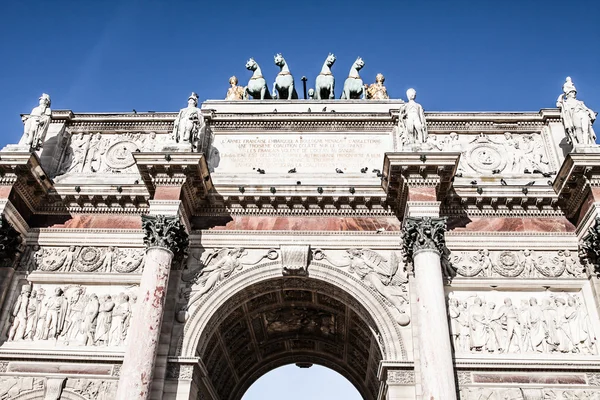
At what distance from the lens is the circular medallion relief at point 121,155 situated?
18734mm

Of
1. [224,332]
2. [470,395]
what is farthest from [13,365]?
[470,395]

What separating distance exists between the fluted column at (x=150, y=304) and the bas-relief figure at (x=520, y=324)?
733 cm

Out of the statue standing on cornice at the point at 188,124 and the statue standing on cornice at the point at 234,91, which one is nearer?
the statue standing on cornice at the point at 188,124

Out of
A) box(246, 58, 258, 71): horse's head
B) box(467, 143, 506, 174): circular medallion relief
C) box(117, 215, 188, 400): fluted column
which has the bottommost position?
box(117, 215, 188, 400): fluted column

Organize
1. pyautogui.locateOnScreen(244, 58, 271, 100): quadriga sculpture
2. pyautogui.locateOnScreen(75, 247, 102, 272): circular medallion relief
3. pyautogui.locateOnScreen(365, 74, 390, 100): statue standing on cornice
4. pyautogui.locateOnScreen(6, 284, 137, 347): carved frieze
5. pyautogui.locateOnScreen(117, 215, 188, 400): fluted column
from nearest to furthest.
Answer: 1. pyautogui.locateOnScreen(117, 215, 188, 400): fluted column
2. pyautogui.locateOnScreen(6, 284, 137, 347): carved frieze
3. pyautogui.locateOnScreen(75, 247, 102, 272): circular medallion relief
4. pyautogui.locateOnScreen(365, 74, 390, 100): statue standing on cornice
5. pyautogui.locateOnScreen(244, 58, 271, 100): quadriga sculpture

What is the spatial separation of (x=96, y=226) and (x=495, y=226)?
37.2 feet

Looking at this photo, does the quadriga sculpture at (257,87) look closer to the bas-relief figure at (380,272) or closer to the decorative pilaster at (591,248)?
the bas-relief figure at (380,272)

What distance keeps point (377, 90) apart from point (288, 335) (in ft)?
30.3

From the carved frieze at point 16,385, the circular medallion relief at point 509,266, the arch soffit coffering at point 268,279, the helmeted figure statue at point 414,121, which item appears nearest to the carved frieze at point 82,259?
the arch soffit coffering at point 268,279

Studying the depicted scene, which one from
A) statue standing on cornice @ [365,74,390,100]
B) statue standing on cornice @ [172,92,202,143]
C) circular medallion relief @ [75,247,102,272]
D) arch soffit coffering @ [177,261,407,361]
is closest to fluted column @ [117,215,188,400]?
arch soffit coffering @ [177,261,407,361]

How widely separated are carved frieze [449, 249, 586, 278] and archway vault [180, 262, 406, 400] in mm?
2500

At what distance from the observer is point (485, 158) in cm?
1836

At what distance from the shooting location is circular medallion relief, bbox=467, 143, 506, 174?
A: 18141 millimetres

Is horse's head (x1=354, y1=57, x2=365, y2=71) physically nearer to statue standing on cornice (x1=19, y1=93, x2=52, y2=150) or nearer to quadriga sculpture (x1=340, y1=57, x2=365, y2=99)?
quadriga sculpture (x1=340, y1=57, x2=365, y2=99)
